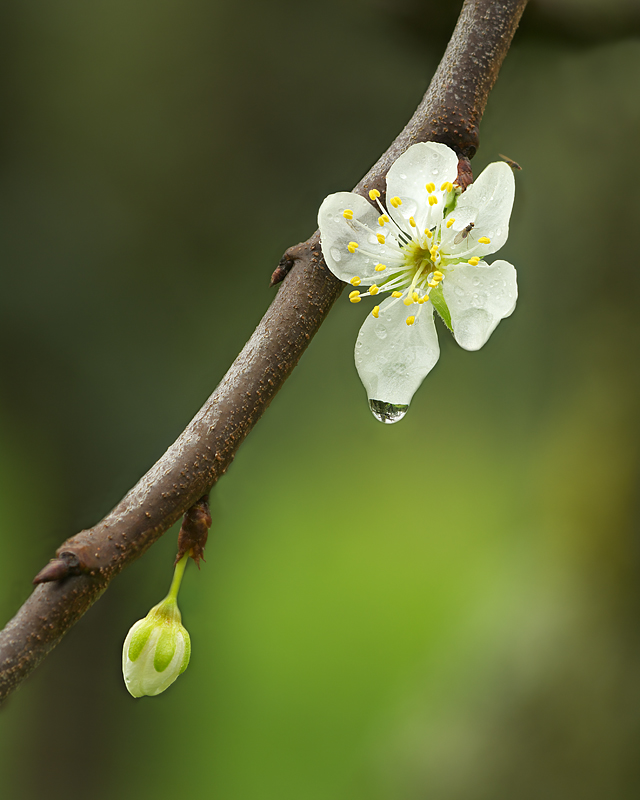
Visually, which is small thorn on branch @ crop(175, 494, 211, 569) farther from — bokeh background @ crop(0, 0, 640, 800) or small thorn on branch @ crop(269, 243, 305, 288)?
bokeh background @ crop(0, 0, 640, 800)

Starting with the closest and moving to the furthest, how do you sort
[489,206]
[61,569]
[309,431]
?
[61,569]
[489,206]
[309,431]

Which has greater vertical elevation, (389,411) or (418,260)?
(418,260)

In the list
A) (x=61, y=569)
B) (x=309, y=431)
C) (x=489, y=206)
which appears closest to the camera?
(x=61, y=569)

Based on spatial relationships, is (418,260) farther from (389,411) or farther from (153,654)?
(153,654)

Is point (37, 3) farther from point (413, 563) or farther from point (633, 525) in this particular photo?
point (633, 525)

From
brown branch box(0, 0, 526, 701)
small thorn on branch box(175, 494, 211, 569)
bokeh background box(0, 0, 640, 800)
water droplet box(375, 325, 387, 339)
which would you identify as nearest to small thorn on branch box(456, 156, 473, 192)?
brown branch box(0, 0, 526, 701)

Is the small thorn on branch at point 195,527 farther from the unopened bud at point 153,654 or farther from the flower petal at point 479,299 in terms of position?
the flower petal at point 479,299

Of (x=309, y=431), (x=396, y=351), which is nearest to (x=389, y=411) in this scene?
(x=396, y=351)

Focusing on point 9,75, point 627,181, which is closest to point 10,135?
point 9,75
